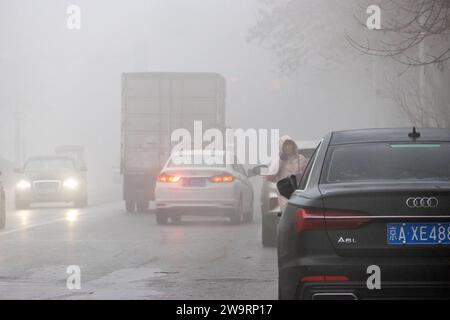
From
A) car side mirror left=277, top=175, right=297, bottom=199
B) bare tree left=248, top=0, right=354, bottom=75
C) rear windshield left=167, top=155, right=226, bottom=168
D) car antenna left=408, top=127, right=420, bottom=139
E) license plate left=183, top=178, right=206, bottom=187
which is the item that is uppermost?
bare tree left=248, top=0, right=354, bottom=75

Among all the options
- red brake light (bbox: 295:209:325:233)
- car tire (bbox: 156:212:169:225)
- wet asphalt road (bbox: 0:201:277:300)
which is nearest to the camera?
red brake light (bbox: 295:209:325:233)

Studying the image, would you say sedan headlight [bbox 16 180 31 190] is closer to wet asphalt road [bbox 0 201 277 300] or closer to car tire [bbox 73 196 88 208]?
car tire [bbox 73 196 88 208]

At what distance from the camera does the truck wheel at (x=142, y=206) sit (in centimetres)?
3000

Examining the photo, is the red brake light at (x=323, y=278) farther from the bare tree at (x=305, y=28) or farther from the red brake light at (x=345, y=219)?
the bare tree at (x=305, y=28)

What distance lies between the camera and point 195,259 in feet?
55.1

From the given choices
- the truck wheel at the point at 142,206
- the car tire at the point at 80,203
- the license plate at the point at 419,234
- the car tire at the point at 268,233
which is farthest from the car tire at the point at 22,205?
the license plate at the point at 419,234

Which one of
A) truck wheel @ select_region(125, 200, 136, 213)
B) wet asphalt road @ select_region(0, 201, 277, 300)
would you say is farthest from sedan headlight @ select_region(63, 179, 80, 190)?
wet asphalt road @ select_region(0, 201, 277, 300)

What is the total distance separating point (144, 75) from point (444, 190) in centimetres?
2290

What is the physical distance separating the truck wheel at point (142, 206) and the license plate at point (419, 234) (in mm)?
21790

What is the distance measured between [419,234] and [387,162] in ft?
3.35

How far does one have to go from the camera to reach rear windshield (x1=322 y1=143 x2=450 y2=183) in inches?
357

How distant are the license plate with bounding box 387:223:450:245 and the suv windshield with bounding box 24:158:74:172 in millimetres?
25645

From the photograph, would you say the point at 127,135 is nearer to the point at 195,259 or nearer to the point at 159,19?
the point at 195,259
